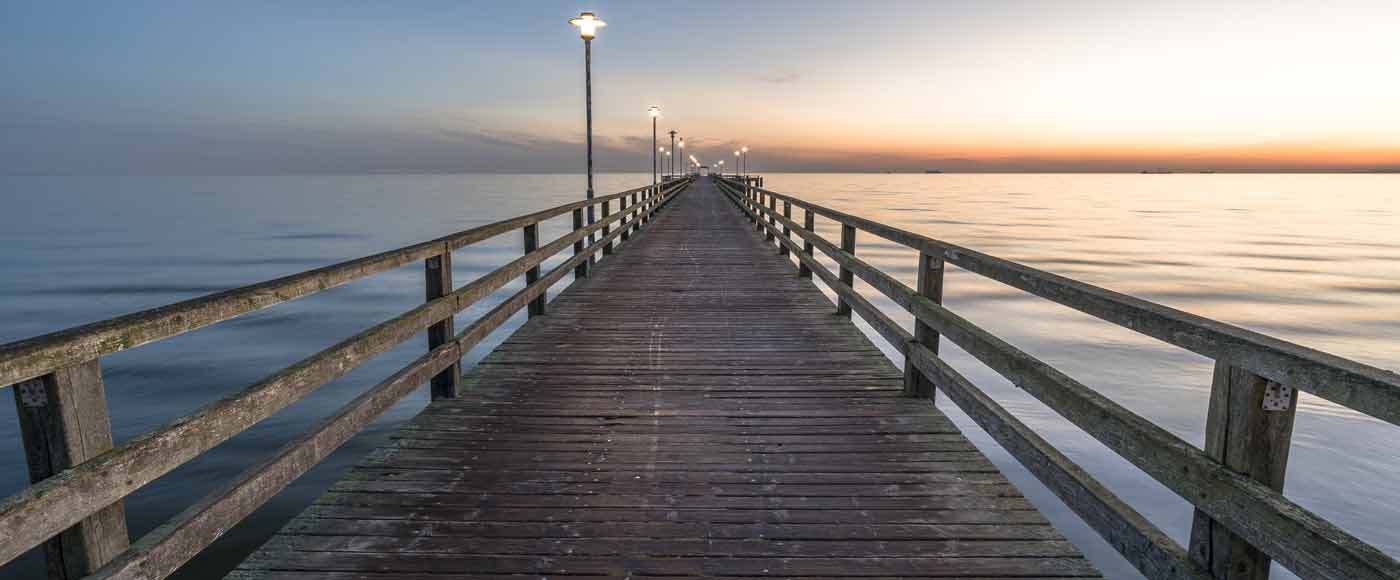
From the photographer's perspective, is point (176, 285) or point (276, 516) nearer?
point (276, 516)

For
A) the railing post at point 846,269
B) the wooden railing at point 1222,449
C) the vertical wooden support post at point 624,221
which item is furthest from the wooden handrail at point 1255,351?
the vertical wooden support post at point 624,221

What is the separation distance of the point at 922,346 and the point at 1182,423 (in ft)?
24.3

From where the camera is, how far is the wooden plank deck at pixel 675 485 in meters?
2.88

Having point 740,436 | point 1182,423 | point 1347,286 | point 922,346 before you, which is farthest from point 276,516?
point 1347,286

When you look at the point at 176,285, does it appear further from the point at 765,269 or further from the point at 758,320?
the point at 758,320

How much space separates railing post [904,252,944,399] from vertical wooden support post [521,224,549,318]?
10.8 ft

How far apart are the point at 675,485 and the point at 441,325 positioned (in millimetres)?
1930

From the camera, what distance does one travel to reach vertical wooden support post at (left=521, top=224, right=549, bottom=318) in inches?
A: 265

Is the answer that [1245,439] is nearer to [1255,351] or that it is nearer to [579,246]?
[1255,351]

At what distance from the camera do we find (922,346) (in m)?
4.66

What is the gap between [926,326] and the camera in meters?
4.57

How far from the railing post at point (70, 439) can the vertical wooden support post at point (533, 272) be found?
4175mm

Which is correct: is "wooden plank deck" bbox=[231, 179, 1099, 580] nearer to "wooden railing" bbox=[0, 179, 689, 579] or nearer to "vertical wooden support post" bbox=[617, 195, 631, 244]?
"wooden railing" bbox=[0, 179, 689, 579]

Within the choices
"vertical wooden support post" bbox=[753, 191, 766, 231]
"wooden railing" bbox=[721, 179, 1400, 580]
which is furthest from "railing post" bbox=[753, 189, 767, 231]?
"wooden railing" bbox=[721, 179, 1400, 580]
